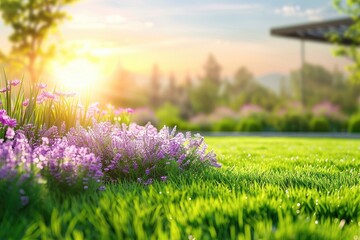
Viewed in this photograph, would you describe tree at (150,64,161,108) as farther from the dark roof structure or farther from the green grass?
the green grass

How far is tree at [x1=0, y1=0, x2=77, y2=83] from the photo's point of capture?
2934cm

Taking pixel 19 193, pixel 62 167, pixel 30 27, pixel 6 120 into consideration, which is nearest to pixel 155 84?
pixel 30 27

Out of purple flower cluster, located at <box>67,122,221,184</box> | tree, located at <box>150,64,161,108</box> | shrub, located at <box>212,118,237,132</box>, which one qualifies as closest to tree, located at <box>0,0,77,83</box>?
shrub, located at <box>212,118,237,132</box>

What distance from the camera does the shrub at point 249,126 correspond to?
2675cm

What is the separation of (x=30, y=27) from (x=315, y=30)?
51.5 ft

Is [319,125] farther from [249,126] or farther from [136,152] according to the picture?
[136,152]

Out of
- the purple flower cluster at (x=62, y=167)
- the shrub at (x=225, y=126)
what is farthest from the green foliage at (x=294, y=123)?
the purple flower cluster at (x=62, y=167)

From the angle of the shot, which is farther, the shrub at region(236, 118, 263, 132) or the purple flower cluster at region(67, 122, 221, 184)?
the shrub at region(236, 118, 263, 132)

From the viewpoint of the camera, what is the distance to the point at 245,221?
378 centimetres

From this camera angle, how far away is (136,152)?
18.5ft

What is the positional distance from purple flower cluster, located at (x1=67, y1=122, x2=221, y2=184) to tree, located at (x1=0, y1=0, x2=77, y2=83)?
2448 cm

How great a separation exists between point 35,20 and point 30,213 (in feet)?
90.1

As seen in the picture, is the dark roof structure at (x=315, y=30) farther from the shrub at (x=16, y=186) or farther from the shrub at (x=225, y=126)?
the shrub at (x=16, y=186)

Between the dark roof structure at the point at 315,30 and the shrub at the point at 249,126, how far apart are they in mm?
5693
